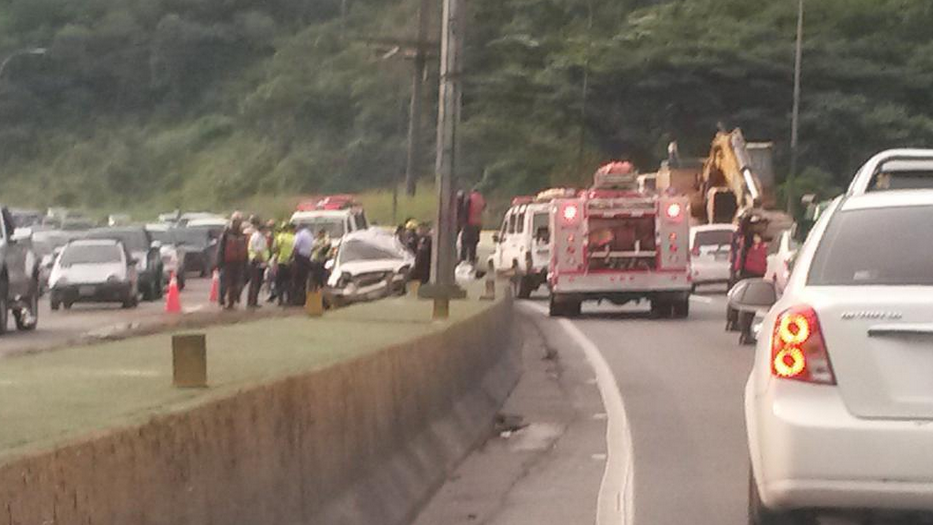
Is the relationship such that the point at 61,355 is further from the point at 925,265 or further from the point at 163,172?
the point at 163,172

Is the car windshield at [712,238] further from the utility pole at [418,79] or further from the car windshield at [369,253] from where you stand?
the car windshield at [369,253]

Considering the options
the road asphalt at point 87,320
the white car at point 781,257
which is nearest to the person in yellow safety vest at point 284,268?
the road asphalt at point 87,320

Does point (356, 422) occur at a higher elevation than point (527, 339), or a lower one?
higher

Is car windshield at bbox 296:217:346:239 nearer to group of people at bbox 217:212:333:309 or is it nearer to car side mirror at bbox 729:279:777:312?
group of people at bbox 217:212:333:309

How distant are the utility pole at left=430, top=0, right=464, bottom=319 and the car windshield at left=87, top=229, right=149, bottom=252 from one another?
1968cm

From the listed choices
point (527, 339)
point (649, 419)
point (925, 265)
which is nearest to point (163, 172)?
point (527, 339)

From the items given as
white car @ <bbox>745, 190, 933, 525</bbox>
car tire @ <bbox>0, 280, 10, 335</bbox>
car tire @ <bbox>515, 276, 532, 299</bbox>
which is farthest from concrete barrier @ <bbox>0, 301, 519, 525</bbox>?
car tire @ <bbox>515, 276, 532, 299</bbox>

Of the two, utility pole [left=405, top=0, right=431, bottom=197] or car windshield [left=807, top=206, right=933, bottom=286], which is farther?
utility pole [left=405, top=0, right=431, bottom=197]

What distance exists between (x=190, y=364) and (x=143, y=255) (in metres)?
35.7

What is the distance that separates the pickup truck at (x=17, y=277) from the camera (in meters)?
27.8

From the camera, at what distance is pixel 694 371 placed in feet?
70.0

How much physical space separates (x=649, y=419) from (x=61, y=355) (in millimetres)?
5669

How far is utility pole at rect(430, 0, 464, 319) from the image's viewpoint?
22.9m

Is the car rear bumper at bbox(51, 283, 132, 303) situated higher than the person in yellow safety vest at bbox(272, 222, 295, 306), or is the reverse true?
the person in yellow safety vest at bbox(272, 222, 295, 306)
